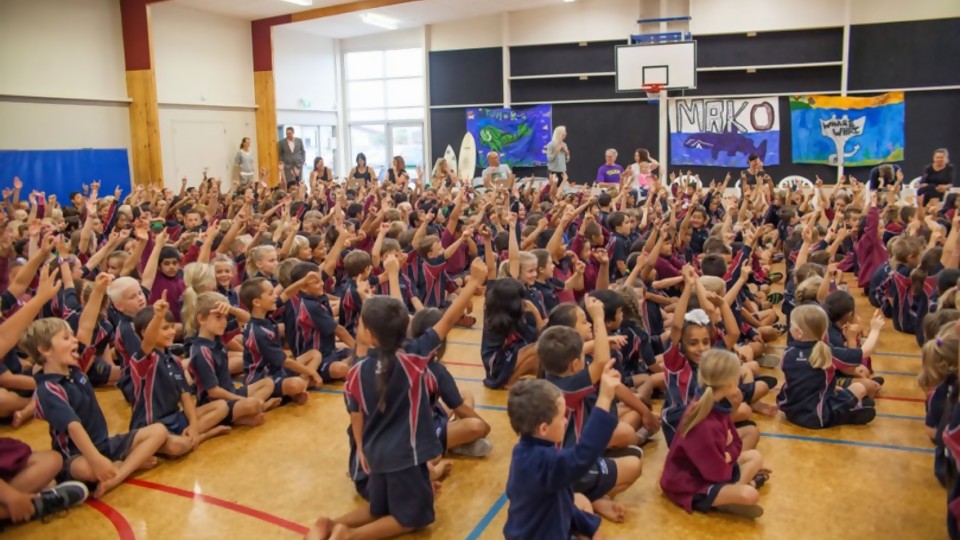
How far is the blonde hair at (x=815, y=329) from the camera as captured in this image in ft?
13.2

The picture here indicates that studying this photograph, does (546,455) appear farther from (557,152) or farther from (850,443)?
(557,152)

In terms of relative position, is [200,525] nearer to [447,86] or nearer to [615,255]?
[615,255]

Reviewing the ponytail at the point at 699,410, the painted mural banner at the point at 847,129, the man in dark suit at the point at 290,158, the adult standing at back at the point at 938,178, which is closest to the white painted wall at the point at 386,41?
the man in dark suit at the point at 290,158

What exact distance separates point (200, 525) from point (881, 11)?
14835 mm

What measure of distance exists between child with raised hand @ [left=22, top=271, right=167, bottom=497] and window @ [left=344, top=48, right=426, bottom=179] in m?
15.1

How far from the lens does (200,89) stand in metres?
14.8

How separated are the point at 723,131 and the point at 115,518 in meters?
14.0

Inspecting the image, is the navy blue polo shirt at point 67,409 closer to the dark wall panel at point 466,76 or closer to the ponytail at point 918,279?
the ponytail at point 918,279

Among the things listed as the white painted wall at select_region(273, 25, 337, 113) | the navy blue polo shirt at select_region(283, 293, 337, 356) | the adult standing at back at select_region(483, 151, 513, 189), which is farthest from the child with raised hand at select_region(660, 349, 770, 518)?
the white painted wall at select_region(273, 25, 337, 113)

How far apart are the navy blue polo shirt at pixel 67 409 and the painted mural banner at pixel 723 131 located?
45.0 feet

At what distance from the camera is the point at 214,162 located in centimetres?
1523

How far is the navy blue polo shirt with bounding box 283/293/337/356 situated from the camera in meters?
5.12

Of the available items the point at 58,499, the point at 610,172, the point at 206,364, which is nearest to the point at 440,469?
the point at 206,364

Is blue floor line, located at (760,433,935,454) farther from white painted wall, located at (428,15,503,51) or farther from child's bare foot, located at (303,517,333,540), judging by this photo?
white painted wall, located at (428,15,503,51)
